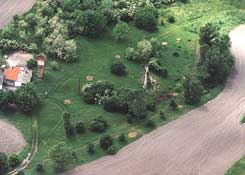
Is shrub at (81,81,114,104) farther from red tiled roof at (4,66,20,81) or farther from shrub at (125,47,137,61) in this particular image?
shrub at (125,47,137,61)

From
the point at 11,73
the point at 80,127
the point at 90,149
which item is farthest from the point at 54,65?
the point at 90,149

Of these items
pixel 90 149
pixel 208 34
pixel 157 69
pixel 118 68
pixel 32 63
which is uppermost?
pixel 208 34

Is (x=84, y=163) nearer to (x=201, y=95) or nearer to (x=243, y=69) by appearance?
(x=201, y=95)

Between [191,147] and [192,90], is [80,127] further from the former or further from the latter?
[192,90]

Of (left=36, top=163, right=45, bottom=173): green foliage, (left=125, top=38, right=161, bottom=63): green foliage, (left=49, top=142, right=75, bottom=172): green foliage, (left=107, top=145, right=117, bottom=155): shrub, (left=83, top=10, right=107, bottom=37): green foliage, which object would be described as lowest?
(left=36, top=163, right=45, bottom=173): green foliage

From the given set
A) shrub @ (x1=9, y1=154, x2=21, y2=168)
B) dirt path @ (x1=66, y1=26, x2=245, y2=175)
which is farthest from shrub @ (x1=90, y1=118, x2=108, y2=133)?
shrub @ (x1=9, y1=154, x2=21, y2=168)

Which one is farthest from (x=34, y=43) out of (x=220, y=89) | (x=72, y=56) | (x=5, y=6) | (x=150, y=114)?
(x=220, y=89)
